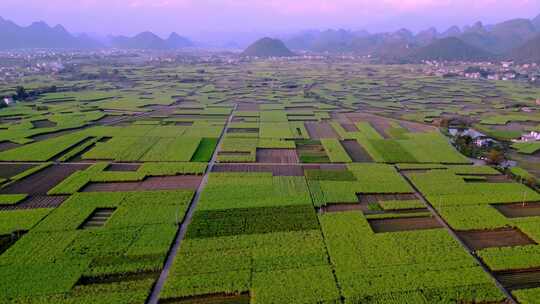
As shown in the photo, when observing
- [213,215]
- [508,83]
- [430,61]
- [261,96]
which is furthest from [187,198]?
[430,61]

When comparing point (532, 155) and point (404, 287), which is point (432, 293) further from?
point (532, 155)

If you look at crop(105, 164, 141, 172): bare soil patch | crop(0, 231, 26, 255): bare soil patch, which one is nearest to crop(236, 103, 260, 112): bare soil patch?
crop(105, 164, 141, 172): bare soil patch

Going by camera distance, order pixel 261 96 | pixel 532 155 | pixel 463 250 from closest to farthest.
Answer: pixel 463 250, pixel 532 155, pixel 261 96

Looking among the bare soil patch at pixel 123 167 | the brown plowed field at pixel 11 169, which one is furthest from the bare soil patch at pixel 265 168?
the brown plowed field at pixel 11 169

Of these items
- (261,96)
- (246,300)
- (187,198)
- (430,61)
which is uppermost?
(430,61)

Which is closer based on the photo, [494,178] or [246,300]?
[246,300]

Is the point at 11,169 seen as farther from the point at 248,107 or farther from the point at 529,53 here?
the point at 529,53

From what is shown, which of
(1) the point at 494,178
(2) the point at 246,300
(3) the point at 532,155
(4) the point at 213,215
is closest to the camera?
(2) the point at 246,300

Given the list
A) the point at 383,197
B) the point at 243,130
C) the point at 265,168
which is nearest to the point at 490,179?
the point at 383,197
